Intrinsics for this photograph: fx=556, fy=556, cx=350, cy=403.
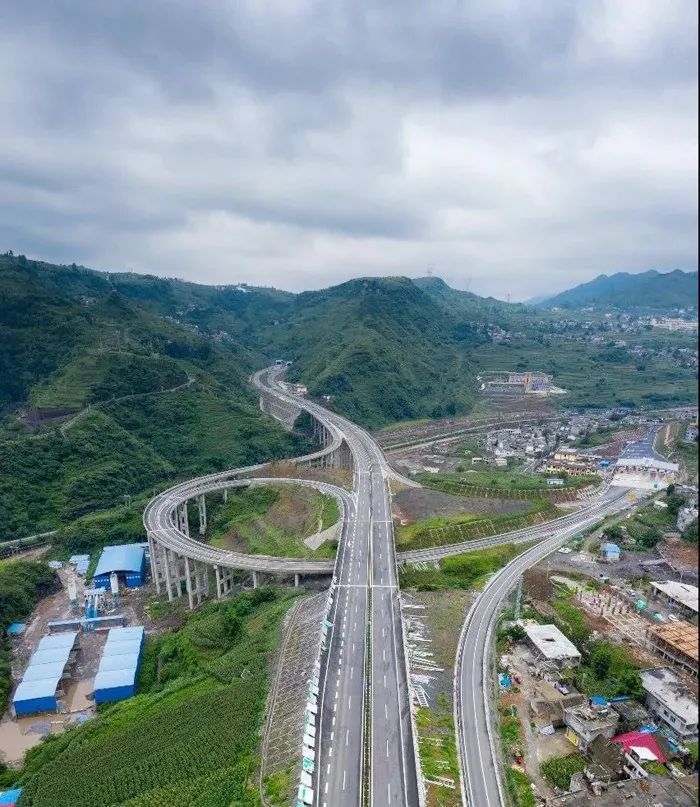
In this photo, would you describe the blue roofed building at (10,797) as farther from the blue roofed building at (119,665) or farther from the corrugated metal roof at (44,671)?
the corrugated metal roof at (44,671)

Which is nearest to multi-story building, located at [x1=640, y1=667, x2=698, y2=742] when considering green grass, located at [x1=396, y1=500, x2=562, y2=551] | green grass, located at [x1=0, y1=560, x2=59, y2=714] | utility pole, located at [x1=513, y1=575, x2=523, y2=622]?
utility pole, located at [x1=513, y1=575, x2=523, y2=622]

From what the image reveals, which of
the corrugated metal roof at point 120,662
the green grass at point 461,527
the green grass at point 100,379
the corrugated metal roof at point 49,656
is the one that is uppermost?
the green grass at point 100,379

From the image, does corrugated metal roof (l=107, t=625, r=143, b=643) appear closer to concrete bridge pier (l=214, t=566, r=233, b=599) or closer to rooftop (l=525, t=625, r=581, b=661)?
concrete bridge pier (l=214, t=566, r=233, b=599)

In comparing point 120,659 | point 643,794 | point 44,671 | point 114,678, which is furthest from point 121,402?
point 643,794

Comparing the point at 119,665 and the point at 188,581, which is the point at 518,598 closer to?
the point at 119,665

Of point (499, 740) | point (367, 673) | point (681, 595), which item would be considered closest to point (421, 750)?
point (499, 740)

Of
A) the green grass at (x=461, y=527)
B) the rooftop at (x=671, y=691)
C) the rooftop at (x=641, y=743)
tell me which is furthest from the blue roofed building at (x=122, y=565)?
the rooftop at (x=671, y=691)
